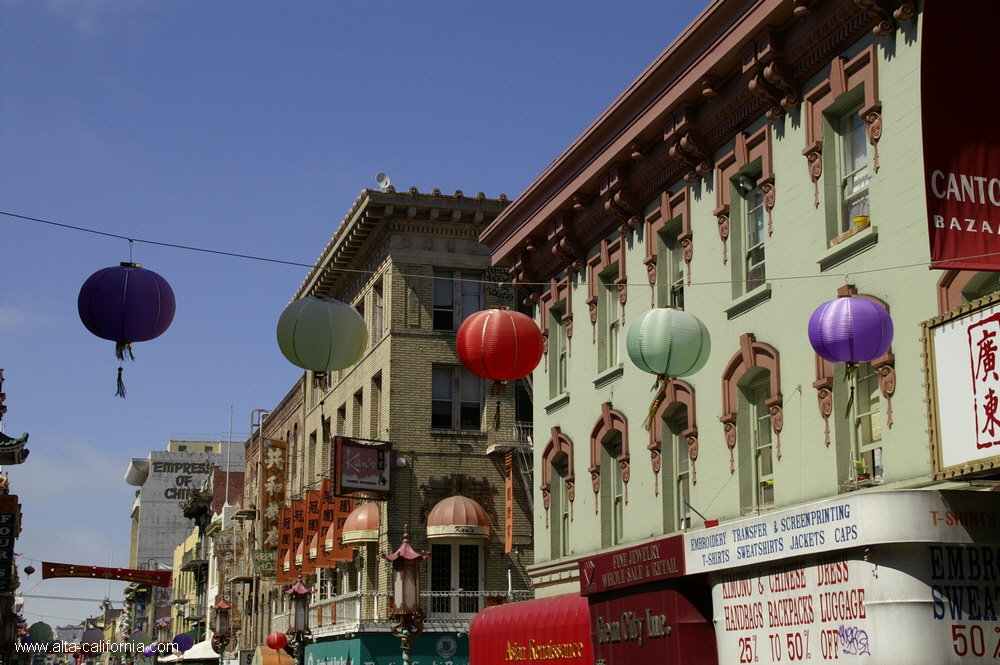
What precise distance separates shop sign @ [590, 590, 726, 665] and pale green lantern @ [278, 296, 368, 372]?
5.97m

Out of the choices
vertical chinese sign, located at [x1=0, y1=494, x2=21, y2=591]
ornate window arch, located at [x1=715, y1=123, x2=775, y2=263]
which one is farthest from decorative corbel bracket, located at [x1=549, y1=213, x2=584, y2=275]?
vertical chinese sign, located at [x1=0, y1=494, x2=21, y2=591]

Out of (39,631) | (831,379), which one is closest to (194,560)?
(39,631)

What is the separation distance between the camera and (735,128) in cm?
1916

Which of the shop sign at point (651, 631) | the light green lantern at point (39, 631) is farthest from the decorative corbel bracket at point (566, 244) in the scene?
the light green lantern at point (39, 631)

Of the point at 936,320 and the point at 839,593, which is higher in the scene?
the point at 936,320

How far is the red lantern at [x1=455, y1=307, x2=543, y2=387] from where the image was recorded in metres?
18.4

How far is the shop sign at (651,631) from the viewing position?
17.7 meters

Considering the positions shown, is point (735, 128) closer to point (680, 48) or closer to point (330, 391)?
point (680, 48)

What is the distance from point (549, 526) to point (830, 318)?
12670mm

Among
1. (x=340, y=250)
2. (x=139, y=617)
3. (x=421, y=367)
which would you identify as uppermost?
(x=340, y=250)

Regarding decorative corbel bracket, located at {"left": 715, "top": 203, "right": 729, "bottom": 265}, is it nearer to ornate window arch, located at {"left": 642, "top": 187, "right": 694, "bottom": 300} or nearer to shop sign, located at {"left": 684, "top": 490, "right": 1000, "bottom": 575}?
ornate window arch, located at {"left": 642, "top": 187, "right": 694, "bottom": 300}

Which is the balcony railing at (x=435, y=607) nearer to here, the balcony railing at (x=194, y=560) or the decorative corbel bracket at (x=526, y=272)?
the decorative corbel bracket at (x=526, y=272)

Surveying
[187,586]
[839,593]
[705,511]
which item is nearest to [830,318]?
[839,593]

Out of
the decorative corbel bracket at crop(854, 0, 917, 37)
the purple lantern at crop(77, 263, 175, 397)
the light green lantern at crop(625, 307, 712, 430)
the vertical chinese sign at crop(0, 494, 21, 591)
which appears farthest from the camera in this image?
the vertical chinese sign at crop(0, 494, 21, 591)
